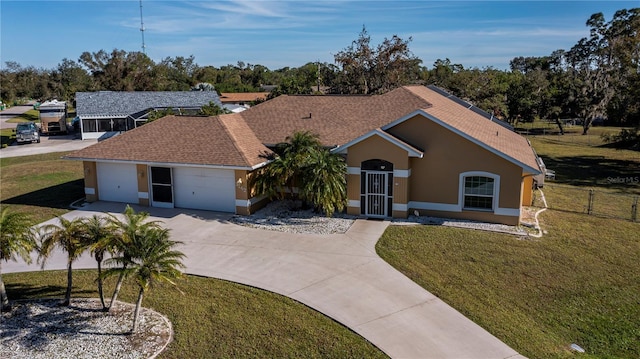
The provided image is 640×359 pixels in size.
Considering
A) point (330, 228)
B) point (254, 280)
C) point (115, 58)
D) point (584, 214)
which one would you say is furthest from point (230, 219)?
point (115, 58)

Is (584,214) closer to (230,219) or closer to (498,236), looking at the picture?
(498,236)

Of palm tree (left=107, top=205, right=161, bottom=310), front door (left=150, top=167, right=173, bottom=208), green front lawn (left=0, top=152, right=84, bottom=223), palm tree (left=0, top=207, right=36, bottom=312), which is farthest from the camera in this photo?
green front lawn (left=0, top=152, right=84, bottom=223)

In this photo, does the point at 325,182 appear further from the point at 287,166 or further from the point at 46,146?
the point at 46,146

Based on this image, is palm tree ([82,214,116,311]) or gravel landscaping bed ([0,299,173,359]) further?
palm tree ([82,214,116,311])

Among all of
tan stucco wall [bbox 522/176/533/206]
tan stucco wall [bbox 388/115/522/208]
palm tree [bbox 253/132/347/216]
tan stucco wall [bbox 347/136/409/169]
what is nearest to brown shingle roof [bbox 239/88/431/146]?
palm tree [bbox 253/132/347/216]

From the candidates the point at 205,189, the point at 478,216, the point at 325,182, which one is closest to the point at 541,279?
the point at 478,216

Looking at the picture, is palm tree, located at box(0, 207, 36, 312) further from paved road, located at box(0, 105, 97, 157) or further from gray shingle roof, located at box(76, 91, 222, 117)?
gray shingle roof, located at box(76, 91, 222, 117)

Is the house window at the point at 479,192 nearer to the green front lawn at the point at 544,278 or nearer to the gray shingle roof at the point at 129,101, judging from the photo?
the green front lawn at the point at 544,278

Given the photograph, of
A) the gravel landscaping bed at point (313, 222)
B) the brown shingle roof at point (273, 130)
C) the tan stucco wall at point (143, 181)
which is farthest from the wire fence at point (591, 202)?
the tan stucco wall at point (143, 181)
